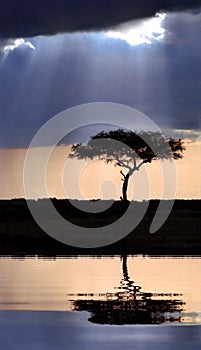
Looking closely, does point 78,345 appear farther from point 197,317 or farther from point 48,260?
point 48,260

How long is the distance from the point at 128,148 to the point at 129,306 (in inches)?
2729

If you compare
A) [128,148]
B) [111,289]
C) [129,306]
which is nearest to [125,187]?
[128,148]

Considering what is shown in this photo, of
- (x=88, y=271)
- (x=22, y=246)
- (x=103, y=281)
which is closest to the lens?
(x=103, y=281)

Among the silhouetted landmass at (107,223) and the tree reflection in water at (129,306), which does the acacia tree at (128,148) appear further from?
the tree reflection in water at (129,306)

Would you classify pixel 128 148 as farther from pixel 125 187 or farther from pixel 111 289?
pixel 111 289

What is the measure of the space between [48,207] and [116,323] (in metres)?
60.5

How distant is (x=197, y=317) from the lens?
25.8m

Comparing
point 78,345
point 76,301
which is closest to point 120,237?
point 76,301

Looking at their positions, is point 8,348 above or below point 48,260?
below

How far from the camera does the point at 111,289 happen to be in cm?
3231

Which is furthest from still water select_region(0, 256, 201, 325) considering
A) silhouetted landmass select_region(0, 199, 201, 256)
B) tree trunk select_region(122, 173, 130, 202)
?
tree trunk select_region(122, 173, 130, 202)

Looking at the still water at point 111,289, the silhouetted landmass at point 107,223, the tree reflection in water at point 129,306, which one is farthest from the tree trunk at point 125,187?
the tree reflection in water at point 129,306

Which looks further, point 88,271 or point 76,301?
point 88,271

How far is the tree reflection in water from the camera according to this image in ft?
84.5
